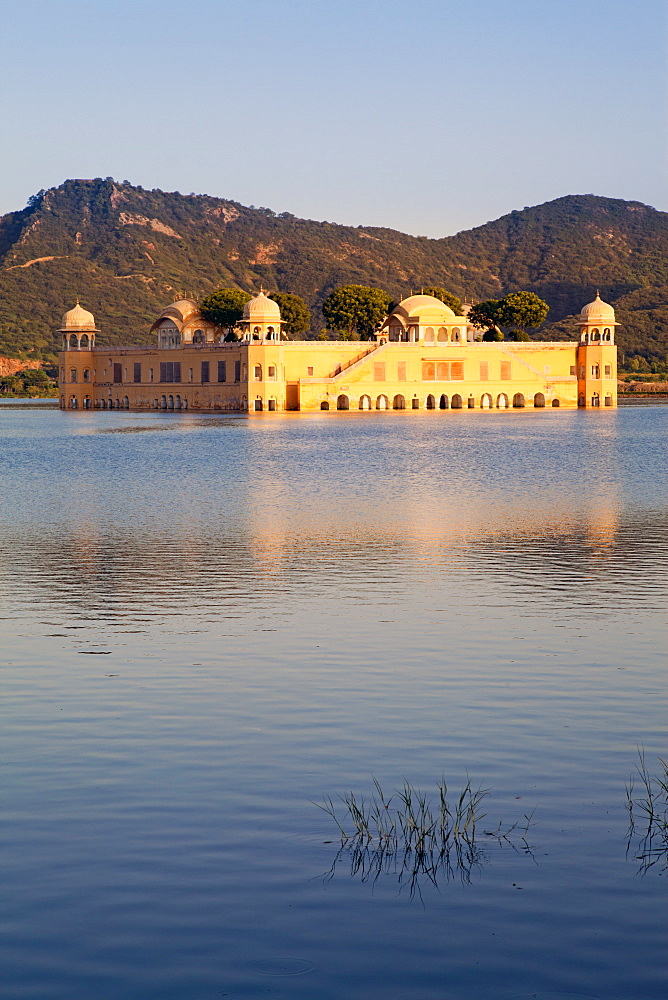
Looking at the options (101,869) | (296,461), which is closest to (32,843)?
(101,869)

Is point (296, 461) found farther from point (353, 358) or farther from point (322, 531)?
point (353, 358)

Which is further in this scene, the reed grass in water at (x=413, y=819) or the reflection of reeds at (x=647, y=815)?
the reed grass in water at (x=413, y=819)

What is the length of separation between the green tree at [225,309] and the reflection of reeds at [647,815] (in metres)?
101

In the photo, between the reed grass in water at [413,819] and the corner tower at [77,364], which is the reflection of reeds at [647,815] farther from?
the corner tower at [77,364]

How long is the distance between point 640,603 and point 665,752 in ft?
21.9

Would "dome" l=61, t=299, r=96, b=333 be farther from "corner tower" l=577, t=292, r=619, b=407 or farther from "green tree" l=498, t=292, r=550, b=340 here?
"corner tower" l=577, t=292, r=619, b=407

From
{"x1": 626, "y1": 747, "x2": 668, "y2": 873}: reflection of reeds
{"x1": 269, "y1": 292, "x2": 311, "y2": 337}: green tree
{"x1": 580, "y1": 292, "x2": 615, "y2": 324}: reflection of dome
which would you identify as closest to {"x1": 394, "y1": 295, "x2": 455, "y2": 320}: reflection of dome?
{"x1": 269, "y1": 292, "x2": 311, "y2": 337}: green tree

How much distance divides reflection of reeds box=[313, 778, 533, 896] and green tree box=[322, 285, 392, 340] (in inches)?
4113

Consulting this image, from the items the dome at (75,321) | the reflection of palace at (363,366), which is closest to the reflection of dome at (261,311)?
the reflection of palace at (363,366)

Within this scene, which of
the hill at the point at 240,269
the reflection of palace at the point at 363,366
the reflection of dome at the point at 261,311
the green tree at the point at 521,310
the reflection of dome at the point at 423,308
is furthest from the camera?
the hill at the point at 240,269

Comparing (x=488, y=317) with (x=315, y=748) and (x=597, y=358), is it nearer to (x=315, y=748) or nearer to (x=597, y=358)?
(x=597, y=358)

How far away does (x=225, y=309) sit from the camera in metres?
110

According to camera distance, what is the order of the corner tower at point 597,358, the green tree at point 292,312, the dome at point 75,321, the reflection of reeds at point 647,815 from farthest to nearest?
1. the dome at point 75,321
2. the green tree at point 292,312
3. the corner tower at point 597,358
4. the reflection of reeds at point 647,815

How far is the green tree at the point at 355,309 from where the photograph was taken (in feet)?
368
